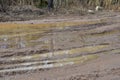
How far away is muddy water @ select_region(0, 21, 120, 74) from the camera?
723cm

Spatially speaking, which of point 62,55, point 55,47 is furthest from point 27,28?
point 62,55

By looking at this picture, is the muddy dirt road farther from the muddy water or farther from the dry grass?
the dry grass

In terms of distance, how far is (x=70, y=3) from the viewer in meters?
18.2

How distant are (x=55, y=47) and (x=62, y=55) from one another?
0.75m

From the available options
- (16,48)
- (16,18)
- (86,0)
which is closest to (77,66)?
(16,48)

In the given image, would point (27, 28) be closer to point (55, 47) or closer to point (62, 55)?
point (55, 47)

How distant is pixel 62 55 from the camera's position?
7977 millimetres

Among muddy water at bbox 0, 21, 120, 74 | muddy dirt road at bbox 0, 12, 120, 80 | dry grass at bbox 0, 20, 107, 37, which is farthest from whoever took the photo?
dry grass at bbox 0, 20, 107, 37

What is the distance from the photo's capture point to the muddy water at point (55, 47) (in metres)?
7.23

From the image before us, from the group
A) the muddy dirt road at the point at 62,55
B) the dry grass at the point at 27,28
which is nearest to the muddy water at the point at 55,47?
the muddy dirt road at the point at 62,55

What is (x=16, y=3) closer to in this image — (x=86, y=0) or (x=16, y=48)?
(x=86, y=0)

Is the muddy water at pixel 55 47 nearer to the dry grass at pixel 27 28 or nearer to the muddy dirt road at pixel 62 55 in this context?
the muddy dirt road at pixel 62 55

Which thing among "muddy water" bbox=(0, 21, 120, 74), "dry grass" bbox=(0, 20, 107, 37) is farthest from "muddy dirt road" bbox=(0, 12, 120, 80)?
"dry grass" bbox=(0, 20, 107, 37)

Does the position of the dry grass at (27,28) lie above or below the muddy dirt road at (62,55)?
above
